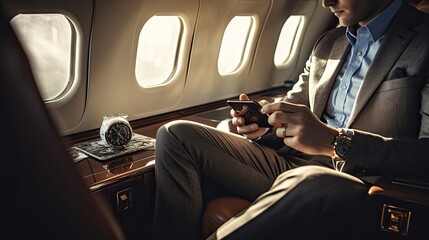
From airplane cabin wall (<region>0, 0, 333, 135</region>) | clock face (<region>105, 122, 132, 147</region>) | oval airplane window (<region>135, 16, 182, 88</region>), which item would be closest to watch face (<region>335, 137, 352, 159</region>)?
clock face (<region>105, 122, 132, 147</region>)

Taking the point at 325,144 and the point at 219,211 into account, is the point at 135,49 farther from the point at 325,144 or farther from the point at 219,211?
the point at 325,144

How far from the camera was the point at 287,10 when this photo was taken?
12.4 feet

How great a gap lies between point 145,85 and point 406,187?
1776mm

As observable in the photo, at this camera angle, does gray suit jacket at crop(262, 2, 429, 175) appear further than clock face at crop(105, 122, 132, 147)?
No

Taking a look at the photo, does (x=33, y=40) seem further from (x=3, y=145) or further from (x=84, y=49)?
(x=3, y=145)

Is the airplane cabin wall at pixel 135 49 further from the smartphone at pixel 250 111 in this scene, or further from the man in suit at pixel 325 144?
the smartphone at pixel 250 111

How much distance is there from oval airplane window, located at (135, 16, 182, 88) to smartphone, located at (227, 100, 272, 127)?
100 cm

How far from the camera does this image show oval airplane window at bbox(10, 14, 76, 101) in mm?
2049

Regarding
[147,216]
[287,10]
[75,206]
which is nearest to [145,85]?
[147,216]

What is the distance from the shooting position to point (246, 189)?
1746 millimetres

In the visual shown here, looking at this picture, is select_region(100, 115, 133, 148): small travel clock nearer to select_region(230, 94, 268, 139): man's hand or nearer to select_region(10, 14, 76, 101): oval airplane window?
select_region(10, 14, 76, 101): oval airplane window

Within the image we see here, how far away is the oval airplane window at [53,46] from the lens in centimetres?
205

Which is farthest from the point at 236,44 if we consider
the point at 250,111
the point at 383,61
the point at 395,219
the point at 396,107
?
the point at 395,219

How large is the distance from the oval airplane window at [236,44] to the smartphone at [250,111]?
1635 mm
